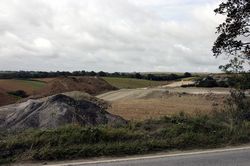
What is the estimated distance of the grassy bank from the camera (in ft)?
28.2

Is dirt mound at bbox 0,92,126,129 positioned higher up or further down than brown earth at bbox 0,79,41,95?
higher up

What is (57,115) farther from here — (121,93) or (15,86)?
(121,93)

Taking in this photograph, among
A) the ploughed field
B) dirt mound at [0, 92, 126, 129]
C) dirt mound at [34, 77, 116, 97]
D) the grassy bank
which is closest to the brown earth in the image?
the ploughed field

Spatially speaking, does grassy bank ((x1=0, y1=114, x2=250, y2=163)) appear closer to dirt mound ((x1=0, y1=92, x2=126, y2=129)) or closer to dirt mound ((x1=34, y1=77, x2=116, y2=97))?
dirt mound ((x1=0, y1=92, x2=126, y2=129))

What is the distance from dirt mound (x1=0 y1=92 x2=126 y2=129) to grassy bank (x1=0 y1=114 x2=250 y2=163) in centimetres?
266

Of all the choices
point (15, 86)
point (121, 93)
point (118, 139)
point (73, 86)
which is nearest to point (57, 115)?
point (118, 139)

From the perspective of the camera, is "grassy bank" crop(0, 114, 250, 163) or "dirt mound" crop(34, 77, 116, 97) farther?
"dirt mound" crop(34, 77, 116, 97)

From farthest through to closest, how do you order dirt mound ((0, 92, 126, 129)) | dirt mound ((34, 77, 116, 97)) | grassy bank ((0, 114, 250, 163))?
dirt mound ((34, 77, 116, 97)) → dirt mound ((0, 92, 126, 129)) → grassy bank ((0, 114, 250, 163))

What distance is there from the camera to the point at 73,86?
49.6 metres

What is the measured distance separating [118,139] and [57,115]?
4229 mm

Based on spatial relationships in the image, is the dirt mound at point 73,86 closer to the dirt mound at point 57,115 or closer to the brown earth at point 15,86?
the brown earth at point 15,86

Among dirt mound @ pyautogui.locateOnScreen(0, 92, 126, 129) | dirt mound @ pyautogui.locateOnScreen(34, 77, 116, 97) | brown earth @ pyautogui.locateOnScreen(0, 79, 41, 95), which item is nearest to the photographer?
dirt mound @ pyautogui.locateOnScreen(0, 92, 126, 129)

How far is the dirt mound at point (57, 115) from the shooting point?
13.4 meters

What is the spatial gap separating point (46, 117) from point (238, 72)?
26.2 ft
